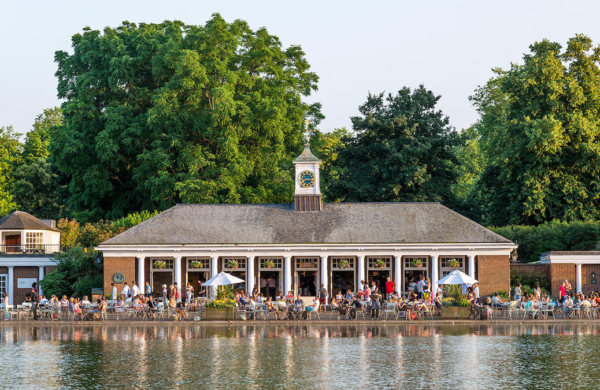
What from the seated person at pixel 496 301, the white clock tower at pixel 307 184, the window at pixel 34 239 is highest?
the white clock tower at pixel 307 184

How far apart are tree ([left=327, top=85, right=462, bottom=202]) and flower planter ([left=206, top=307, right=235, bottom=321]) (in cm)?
2428

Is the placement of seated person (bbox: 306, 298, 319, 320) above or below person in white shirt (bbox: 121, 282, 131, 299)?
below

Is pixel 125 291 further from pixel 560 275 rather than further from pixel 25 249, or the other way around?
pixel 560 275

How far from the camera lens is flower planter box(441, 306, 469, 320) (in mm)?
37188

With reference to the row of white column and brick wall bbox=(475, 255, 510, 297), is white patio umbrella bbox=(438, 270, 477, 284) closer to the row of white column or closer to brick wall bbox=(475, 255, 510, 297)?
the row of white column

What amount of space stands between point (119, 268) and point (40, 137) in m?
47.2

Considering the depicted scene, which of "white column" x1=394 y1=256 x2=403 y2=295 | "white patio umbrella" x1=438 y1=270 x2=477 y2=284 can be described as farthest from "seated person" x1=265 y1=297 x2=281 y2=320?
"white column" x1=394 y1=256 x2=403 y2=295

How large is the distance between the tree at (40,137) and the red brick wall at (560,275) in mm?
52897

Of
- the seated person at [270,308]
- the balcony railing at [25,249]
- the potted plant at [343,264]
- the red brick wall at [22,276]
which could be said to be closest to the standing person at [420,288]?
the potted plant at [343,264]

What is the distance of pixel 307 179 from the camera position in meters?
47.4

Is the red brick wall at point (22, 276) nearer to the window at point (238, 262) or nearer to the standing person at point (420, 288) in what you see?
the window at point (238, 262)

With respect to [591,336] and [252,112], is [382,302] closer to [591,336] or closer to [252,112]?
[591,336]

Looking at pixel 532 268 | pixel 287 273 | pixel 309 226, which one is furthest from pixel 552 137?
pixel 287 273

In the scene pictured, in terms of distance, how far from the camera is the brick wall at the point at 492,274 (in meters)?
43.1
